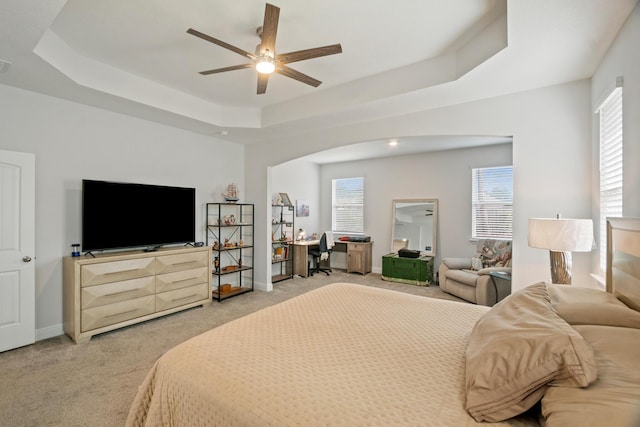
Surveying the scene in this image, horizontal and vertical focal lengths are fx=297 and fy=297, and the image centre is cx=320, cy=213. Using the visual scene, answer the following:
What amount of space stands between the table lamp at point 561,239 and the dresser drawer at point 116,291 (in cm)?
401

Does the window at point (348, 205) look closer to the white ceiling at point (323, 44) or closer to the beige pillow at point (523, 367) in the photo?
the white ceiling at point (323, 44)

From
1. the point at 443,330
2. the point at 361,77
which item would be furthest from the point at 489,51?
the point at 443,330

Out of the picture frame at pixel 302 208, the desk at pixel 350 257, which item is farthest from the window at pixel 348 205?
the picture frame at pixel 302 208

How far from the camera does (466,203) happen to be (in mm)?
5574

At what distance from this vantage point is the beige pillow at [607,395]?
2.42 ft

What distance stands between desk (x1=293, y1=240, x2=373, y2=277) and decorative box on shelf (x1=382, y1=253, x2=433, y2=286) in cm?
60

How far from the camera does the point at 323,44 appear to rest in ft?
8.79

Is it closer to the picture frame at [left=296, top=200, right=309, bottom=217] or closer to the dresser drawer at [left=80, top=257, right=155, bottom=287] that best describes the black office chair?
the picture frame at [left=296, top=200, right=309, bottom=217]

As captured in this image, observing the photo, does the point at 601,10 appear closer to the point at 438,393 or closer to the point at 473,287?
the point at 438,393

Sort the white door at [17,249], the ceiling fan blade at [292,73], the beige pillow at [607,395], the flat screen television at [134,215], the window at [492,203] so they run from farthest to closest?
1. the window at [492,203]
2. the flat screen television at [134,215]
3. the white door at [17,249]
4. the ceiling fan blade at [292,73]
5. the beige pillow at [607,395]

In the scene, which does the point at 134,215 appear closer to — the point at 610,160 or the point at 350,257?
the point at 350,257

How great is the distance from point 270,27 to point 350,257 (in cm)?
503

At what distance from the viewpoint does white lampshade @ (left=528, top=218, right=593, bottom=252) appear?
87.4 inches

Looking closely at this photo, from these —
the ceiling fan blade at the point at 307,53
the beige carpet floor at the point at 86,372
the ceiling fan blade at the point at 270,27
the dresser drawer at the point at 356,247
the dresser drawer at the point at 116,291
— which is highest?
the ceiling fan blade at the point at 270,27
